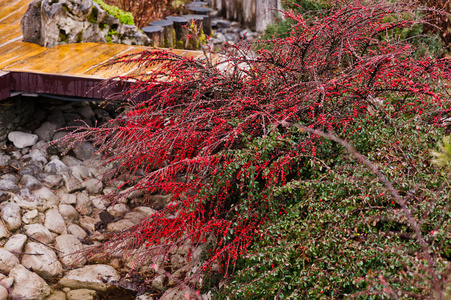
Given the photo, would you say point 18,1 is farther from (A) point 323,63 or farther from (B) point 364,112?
(B) point 364,112

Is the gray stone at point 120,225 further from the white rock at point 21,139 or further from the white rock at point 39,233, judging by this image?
the white rock at point 21,139

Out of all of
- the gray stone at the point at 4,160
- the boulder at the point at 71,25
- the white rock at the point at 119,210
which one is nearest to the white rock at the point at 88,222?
the white rock at the point at 119,210

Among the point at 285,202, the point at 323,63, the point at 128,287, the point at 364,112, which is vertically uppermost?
the point at 323,63

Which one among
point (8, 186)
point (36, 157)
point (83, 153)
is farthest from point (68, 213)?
point (83, 153)

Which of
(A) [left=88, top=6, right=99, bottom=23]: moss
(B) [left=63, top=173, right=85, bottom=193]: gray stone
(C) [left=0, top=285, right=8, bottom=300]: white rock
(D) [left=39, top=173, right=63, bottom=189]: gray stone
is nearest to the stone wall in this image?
(A) [left=88, top=6, right=99, bottom=23]: moss

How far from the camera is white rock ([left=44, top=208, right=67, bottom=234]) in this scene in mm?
3936

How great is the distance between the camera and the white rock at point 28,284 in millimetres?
3316

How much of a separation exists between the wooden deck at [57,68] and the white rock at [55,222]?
4.05ft

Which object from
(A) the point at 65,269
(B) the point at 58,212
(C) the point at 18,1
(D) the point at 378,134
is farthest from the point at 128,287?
(C) the point at 18,1

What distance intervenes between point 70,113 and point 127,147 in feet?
7.95

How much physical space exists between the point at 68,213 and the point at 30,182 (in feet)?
1.68

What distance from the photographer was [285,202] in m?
2.85

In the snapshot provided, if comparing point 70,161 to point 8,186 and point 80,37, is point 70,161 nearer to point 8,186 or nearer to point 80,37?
point 8,186

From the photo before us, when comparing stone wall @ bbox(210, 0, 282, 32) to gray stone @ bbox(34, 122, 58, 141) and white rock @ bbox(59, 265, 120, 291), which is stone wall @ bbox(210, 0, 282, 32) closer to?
gray stone @ bbox(34, 122, 58, 141)
